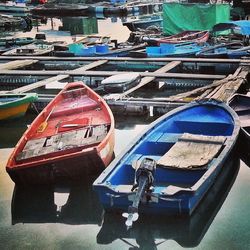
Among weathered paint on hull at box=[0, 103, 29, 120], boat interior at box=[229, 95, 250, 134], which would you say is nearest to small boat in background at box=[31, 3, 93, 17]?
weathered paint on hull at box=[0, 103, 29, 120]

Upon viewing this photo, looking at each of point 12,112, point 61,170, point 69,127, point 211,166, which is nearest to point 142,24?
point 12,112

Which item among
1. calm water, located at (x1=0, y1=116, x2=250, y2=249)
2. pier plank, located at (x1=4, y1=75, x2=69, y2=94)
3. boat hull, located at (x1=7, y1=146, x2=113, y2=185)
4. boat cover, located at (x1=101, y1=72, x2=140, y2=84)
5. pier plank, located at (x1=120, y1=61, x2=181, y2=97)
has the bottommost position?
calm water, located at (x1=0, y1=116, x2=250, y2=249)

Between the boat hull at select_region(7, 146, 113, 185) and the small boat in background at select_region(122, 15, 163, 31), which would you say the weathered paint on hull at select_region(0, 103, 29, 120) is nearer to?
the boat hull at select_region(7, 146, 113, 185)

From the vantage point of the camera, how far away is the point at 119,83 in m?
13.6

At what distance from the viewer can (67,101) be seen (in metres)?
11.6

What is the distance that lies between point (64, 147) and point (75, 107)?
270 cm

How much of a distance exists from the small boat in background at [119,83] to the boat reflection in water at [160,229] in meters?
6.49

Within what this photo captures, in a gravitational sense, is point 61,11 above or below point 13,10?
A: below

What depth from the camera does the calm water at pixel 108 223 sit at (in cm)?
684

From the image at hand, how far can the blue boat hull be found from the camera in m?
6.81

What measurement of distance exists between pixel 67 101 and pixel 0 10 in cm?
3408

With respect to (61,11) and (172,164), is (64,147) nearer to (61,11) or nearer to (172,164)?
(172,164)

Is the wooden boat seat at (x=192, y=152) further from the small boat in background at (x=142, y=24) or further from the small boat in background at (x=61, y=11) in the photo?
the small boat in background at (x=61, y=11)

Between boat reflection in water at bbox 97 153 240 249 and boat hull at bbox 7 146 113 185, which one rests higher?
boat hull at bbox 7 146 113 185
